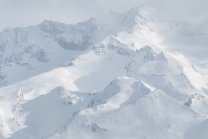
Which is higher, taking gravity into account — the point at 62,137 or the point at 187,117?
the point at 187,117

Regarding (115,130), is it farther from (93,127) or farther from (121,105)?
(121,105)

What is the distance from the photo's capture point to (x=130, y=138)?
516ft

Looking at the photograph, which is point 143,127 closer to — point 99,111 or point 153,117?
point 153,117

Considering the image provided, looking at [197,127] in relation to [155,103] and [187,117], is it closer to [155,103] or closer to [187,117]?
[187,117]

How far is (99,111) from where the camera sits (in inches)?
6949

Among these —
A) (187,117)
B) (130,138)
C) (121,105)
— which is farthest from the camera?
(121,105)

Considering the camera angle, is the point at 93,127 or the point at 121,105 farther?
the point at 121,105

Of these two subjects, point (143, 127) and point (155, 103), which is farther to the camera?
point (155, 103)

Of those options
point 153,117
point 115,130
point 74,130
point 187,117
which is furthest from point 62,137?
point 187,117

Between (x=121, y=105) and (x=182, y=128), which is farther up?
(x=182, y=128)

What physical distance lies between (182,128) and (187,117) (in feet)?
27.0

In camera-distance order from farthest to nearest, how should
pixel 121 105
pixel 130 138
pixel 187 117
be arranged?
pixel 121 105 < pixel 187 117 < pixel 130 138

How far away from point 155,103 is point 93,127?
2599cm

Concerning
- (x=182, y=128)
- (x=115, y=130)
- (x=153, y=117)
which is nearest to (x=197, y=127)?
(x=182, y=128)
